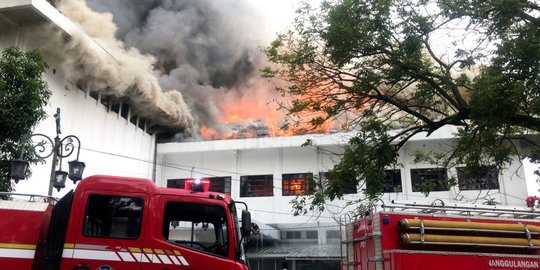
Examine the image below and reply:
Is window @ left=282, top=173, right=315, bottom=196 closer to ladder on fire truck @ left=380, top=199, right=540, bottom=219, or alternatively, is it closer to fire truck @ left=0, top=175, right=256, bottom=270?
ladder on fire truck @ left=380, top=199, right=540, bottom=219

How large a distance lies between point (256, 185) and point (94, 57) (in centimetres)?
1050

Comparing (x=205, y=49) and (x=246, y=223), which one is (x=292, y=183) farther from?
(x=246, y=223)

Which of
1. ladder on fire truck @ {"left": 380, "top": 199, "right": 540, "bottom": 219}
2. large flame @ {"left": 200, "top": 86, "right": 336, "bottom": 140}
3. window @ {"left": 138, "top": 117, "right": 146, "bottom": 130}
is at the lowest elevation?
ladder on fire truck @ {"left": 380, "top": 199, "right": 540, "bottom": 219}

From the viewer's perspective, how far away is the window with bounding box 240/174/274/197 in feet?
78.6

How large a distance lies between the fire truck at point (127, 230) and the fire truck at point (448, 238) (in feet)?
8.27

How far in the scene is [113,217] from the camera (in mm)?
5758

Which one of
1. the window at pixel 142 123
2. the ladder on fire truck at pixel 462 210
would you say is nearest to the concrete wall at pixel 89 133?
the window at pixel 142 123

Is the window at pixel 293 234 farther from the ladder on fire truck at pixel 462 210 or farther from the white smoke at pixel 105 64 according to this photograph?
the ladder on fire truck at pixel 462 210

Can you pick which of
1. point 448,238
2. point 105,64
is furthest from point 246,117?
point 448,238

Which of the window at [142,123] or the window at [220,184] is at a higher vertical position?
the window at [142,123]

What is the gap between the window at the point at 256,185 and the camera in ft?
78.6

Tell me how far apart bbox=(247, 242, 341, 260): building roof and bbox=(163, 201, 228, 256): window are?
1211 cm

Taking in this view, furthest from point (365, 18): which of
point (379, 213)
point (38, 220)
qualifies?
point (38, 220)

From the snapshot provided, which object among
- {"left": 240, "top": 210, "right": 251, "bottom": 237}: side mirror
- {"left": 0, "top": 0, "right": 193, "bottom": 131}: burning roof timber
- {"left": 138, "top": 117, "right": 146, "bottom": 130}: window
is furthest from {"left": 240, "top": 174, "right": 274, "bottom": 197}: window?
{"left": 240, "top": 210, "right": 251, "bottom": 237}: side mirror
